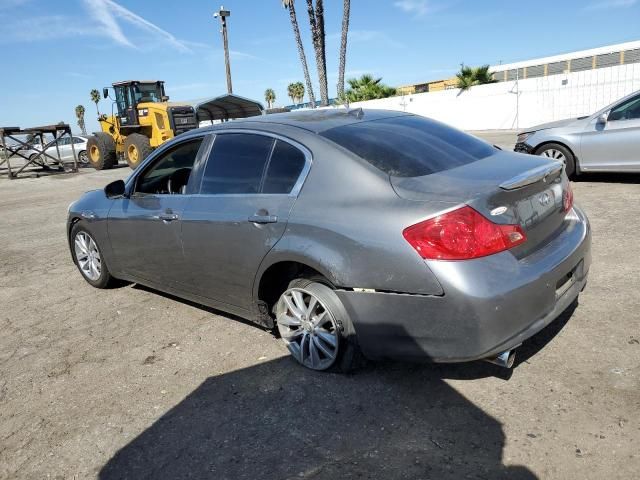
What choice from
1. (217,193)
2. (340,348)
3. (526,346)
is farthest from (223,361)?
(526,346)

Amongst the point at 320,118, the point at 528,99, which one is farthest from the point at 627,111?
the point at 528,99

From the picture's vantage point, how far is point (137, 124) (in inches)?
727

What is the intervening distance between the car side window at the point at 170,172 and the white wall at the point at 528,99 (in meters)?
21.9

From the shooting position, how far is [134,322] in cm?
435

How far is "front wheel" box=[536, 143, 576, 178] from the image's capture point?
834cm

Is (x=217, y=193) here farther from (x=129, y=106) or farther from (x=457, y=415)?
(x=129, y=106)

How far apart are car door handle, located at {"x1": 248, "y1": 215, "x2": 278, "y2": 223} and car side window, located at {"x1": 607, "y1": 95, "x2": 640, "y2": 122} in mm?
6790

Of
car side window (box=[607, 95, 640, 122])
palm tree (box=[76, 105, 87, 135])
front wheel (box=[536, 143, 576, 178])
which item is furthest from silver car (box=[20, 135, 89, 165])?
palm tree (box=[76, 105, 87, 135])

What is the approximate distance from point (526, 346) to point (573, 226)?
82 centimetres

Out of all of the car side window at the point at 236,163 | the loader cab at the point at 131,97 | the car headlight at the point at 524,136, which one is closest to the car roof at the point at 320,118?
the car side window at the point at 236,163

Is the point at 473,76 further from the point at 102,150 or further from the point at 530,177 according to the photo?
the point at 530,177

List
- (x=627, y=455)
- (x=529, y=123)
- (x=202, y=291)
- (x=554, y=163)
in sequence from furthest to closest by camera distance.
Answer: (x=529, y=123) → (x=202, y=291) → (x=554, y=163) → (x=627, y=455)

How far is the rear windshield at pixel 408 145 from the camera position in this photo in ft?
10.00

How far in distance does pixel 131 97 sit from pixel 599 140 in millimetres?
15738
